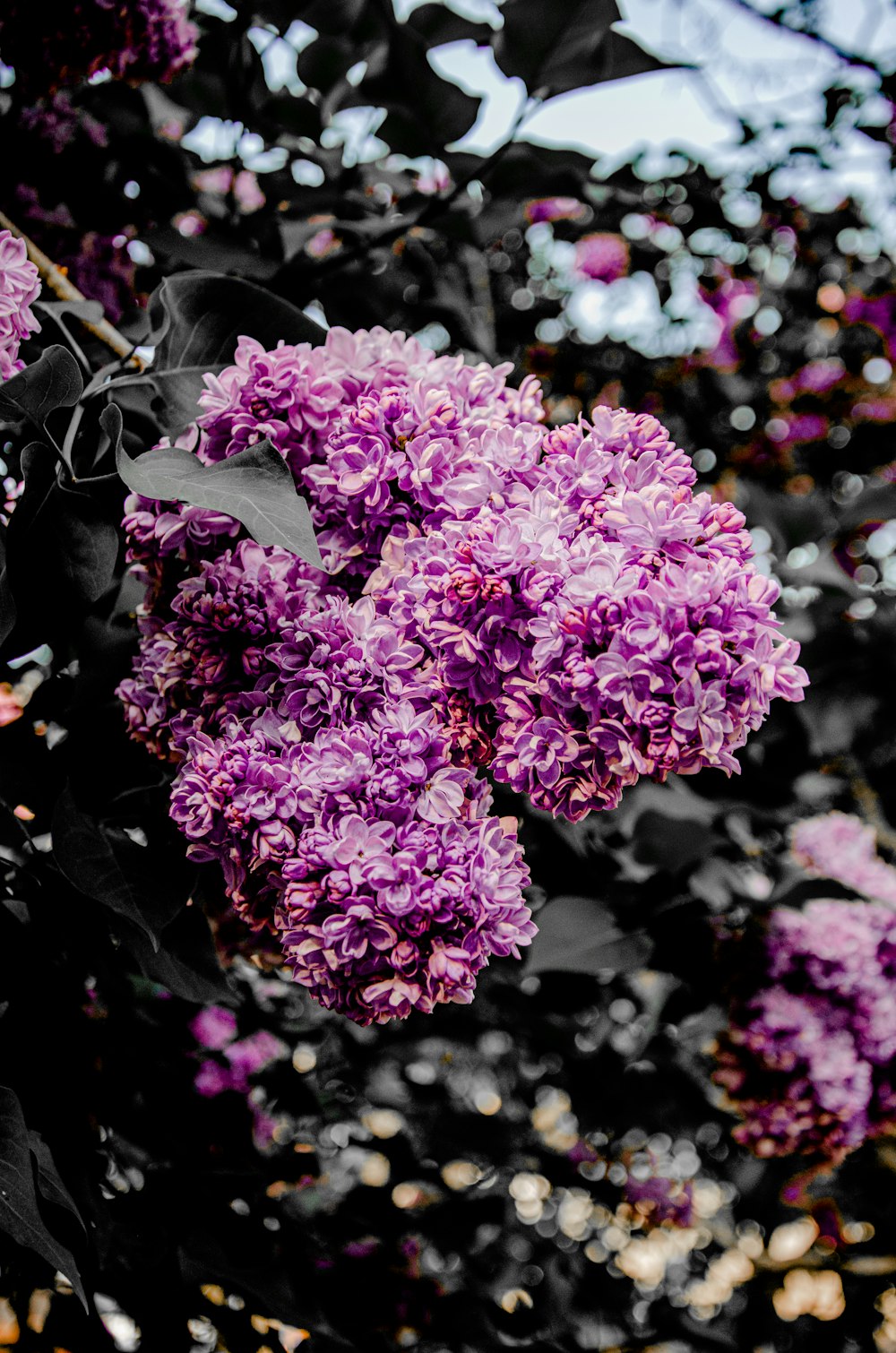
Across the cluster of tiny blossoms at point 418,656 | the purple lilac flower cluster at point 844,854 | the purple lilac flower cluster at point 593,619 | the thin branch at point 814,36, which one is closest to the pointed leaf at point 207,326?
the cluster of tiny blossoms at point 418,656

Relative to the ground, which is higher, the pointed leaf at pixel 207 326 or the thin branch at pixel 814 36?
the thin branch at pixel 814 36

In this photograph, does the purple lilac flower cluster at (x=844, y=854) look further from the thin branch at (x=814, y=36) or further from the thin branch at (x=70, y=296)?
the thin branch at (x=814, y=36)

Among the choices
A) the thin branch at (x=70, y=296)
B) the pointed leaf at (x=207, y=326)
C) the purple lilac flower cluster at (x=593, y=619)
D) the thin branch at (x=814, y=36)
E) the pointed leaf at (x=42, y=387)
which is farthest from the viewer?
the thin branch at (x=814, y=36)

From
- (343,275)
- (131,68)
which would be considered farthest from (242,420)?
(131,68)

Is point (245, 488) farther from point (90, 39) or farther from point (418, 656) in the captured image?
point (90, 39)

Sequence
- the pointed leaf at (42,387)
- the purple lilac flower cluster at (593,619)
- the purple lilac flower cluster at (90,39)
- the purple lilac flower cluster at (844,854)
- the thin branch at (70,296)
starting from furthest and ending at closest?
1. the purple lilac flower cluster at (844,854)
2. the purple lilac flower cluster at (90,39)
3. the thin branch at (70,296)
4. the pointed leaf at (42,387)
5. the purple lilac flower cluster at (593,619)

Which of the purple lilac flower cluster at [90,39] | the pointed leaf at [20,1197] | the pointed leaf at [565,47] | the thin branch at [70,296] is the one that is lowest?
the pointed leaf at [20,1197]

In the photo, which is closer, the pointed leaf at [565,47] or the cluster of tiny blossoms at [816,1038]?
the pointed leaf at [565,47]
